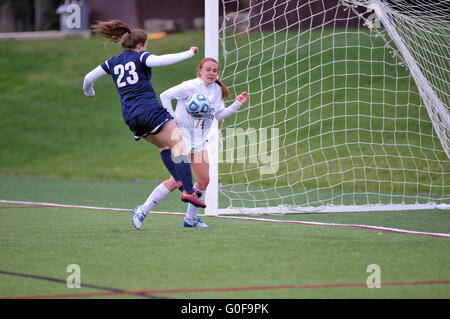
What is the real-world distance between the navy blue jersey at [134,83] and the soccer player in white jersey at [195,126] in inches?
16.9

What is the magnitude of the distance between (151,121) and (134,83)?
419mm

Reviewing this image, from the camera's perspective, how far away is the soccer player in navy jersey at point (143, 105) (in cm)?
692

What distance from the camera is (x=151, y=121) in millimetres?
6930

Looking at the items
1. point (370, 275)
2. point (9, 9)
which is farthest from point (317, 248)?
point (9, 9)

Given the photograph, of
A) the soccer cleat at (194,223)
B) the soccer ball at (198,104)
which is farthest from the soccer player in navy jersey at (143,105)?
the soccer cleat at (194,223)

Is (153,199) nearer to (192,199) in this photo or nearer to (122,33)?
(192,199)

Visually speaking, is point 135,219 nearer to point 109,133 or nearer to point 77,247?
point 77,247

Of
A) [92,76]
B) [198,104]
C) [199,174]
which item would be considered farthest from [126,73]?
[199,174]

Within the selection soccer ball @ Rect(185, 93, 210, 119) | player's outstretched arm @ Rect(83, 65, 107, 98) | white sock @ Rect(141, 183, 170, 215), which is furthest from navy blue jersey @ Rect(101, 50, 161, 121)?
white sock @ Rect(141, 183, 170, 215)

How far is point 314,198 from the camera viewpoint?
36.4 feet

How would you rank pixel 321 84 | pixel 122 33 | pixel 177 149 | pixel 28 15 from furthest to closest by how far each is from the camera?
pixel 28 15 < pixel 321 84 < pixel 122 33 < pixel 177 149

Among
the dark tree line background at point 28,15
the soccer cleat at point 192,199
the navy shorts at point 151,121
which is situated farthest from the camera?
the dark tree line background at point 28,15

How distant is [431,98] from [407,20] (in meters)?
1.48

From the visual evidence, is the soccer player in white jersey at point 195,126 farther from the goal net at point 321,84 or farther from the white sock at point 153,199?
the goal net at point 321,84
